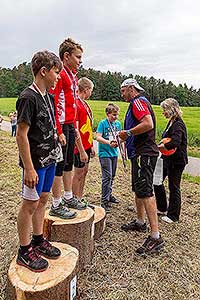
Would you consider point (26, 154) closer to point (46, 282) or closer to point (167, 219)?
point (46, 282)

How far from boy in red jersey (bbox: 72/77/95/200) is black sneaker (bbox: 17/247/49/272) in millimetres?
1541

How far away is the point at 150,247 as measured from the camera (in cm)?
383

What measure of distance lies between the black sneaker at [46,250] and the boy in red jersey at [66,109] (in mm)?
535

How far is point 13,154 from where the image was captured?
385 inches

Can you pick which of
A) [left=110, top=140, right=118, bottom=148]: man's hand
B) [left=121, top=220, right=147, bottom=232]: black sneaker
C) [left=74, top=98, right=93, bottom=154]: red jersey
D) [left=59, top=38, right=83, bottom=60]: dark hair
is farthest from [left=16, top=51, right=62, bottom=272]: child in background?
[left=110, top=140, right=118, bottom=148]: man's hand

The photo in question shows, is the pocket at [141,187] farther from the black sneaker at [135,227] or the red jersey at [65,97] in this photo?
the red jersey at [65,97]

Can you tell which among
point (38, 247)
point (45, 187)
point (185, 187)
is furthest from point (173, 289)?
point (185, 187)

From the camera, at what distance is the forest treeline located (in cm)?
6744

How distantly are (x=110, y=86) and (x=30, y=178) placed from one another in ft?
219

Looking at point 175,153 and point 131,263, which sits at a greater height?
point 175,153

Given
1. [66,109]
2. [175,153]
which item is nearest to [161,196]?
[175,153]

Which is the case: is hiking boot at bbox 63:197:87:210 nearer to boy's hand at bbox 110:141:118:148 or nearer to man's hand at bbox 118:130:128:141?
man's hand at bbox 118:130:128:141

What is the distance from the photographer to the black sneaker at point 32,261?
8.75 ft

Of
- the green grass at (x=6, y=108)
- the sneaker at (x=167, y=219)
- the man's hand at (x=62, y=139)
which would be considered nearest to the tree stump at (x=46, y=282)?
the man's hand at (x=62, y=139)
